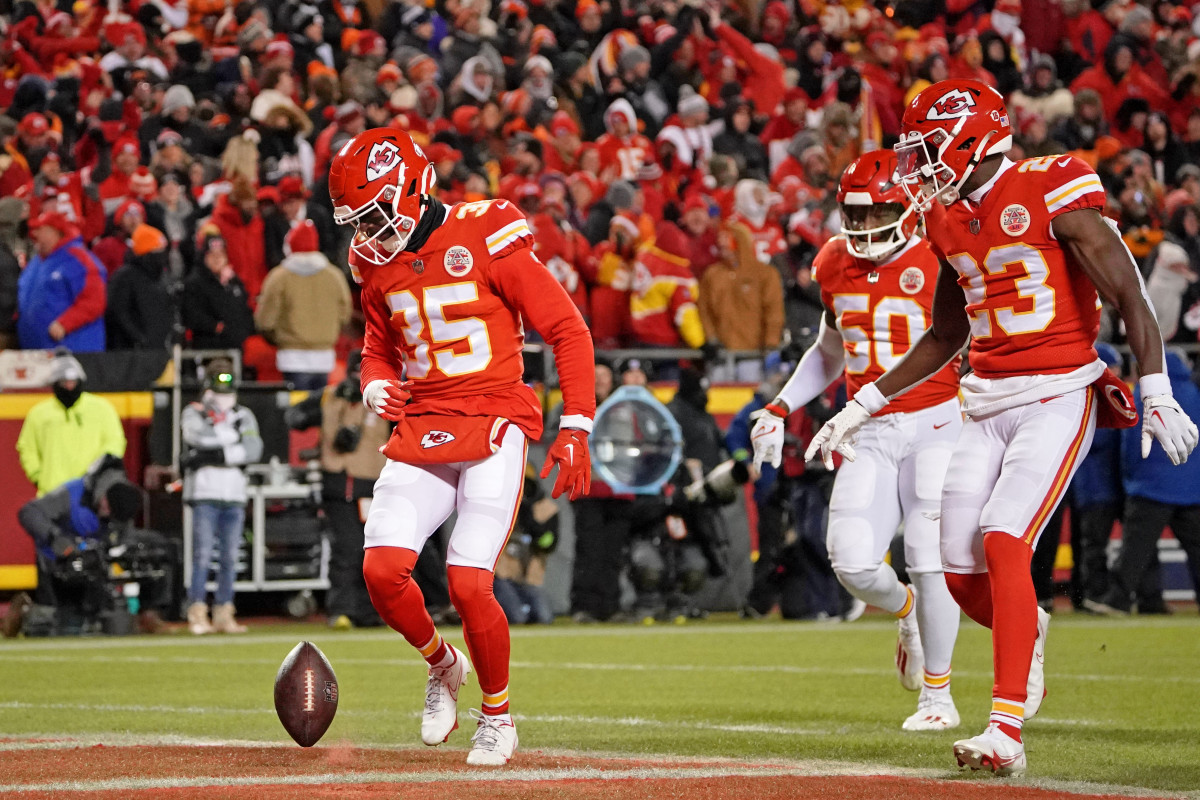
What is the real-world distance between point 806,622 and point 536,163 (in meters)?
4.93

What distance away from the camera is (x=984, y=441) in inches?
227

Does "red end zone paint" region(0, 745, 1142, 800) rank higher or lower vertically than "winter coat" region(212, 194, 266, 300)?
lower

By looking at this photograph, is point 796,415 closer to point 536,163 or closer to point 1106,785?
point 536,163

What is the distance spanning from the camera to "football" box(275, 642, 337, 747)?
5.82m

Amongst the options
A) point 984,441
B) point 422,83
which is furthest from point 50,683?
point 422,83

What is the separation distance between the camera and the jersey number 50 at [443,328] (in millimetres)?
5945

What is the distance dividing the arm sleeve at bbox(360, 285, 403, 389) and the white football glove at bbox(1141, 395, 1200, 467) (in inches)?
101

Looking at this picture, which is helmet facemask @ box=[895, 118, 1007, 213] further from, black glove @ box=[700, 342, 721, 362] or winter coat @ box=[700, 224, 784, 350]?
winter coat @ box=[700, 224, 784, 350]

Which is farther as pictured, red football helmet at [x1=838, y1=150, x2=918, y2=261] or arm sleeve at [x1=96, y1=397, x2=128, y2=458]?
arm sleeve at [x1=96, y1=397, x2=128, y2=458]

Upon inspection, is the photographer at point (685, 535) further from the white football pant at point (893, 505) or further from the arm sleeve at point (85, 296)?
the white football pant at point (893, 505)

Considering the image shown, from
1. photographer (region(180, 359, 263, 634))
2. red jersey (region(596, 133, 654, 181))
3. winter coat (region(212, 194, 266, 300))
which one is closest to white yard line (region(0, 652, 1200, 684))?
photographer (region(180, 359, 263, 634))

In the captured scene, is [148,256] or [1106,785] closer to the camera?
[1106,785]

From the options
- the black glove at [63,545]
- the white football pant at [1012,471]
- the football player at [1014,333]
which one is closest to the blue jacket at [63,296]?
the black glove at [63,545]

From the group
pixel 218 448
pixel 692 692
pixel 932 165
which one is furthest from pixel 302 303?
pixel 932 165
